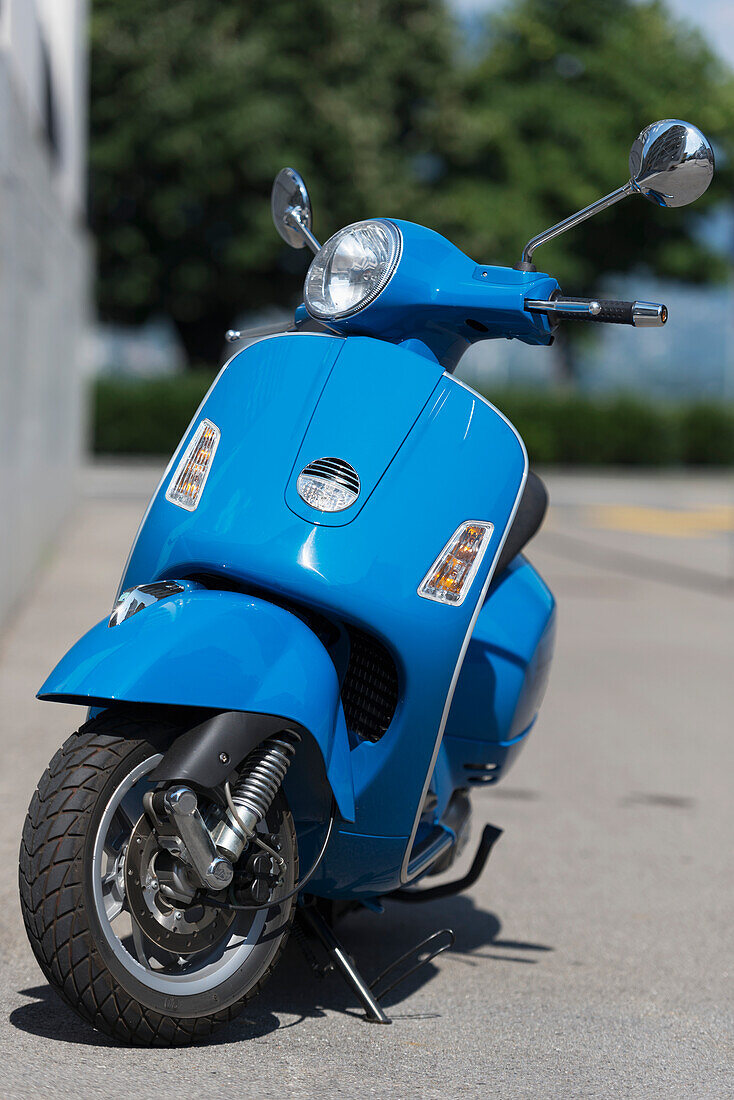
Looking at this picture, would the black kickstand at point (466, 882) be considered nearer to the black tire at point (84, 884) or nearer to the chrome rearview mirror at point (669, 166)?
the black tire at point (84, 884)

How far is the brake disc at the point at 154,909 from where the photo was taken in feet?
8.86

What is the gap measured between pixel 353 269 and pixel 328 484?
1.62 feet

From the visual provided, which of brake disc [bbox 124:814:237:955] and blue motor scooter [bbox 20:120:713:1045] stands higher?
blue motor scooter [bbox 20:120:713:1045]

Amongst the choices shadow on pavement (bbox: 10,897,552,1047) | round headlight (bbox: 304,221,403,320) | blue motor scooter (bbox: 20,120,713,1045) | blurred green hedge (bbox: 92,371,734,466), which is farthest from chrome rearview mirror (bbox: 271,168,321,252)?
blurred green hedge (bbox: 92,371,734,466)

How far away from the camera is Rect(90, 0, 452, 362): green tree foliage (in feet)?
95.5

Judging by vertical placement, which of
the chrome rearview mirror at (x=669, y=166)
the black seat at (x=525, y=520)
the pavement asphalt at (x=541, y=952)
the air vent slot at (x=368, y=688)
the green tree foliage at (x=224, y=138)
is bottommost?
the pavement asphalt at (x=541, y=952)

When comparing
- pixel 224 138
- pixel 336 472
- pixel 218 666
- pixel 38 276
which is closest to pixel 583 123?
pixel 224 138

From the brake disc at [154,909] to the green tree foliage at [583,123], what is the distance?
34570 mm

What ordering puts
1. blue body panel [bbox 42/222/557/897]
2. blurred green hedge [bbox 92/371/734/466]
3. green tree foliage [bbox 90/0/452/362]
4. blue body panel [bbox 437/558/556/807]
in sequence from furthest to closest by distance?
blurred green hedge [bbox 92/371/734/466] → green tree foliage [bbox 90/0/452/362] → blue body panel [bbox 437/558/556/807] → blue body panel [bbox 42/222/557/897]

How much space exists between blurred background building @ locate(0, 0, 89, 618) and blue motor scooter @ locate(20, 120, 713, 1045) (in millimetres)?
4676

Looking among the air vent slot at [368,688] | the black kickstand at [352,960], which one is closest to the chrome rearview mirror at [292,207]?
the air vent slot at [368,688]

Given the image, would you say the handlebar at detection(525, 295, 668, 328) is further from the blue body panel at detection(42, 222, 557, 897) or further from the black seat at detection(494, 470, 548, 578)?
the black seat at detection(494, 470, 548, 578)

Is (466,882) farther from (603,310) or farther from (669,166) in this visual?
(669,166)

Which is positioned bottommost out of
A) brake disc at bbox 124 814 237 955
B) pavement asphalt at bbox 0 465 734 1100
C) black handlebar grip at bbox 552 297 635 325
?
pavement asphalt at bbox 0 465 734 1100
